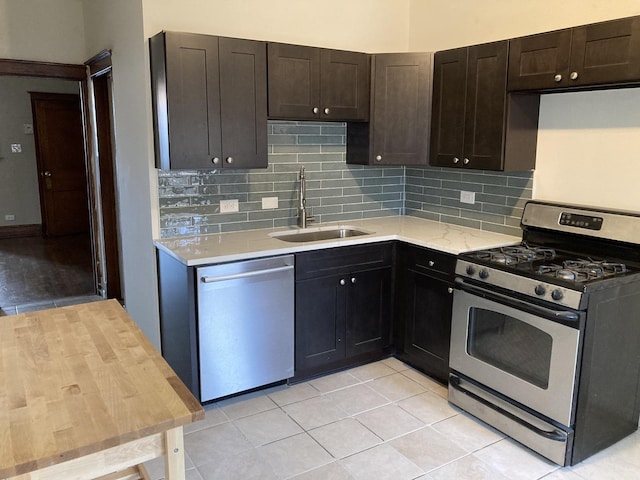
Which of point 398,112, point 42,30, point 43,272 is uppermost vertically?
point 42,30

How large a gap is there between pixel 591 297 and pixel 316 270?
157 cm

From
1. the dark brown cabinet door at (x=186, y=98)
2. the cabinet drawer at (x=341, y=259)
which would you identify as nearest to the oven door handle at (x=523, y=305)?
the cabinet drawer at (x=341, y=259)

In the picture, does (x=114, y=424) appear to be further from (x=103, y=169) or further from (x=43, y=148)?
(x=43, y=148)

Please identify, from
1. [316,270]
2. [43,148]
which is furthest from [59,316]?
[43,148]

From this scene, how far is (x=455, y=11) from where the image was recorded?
12.5 feet

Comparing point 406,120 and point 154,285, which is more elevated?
Result: point 406,120

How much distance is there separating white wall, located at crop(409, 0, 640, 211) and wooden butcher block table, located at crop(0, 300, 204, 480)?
2613 millimetres

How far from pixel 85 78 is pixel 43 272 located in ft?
8.74

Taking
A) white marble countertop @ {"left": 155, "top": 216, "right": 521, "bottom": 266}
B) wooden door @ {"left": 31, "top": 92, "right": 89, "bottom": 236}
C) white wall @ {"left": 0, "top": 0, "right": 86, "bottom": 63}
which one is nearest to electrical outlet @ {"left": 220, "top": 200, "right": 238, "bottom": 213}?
white marble countertop @ {"left": 155, "top": 216, "right": 521, "bottom": 266}

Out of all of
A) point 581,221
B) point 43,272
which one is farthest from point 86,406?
point 43,272

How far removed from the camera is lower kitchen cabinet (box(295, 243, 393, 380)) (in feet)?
11.0

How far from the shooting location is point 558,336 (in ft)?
8.18

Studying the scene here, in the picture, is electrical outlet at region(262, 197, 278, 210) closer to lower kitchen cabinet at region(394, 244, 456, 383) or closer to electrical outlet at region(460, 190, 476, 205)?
lower kitchen cabinet at region(394, 244, 456, 383)

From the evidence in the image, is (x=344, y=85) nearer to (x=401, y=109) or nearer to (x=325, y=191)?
(x=401, y=109)
